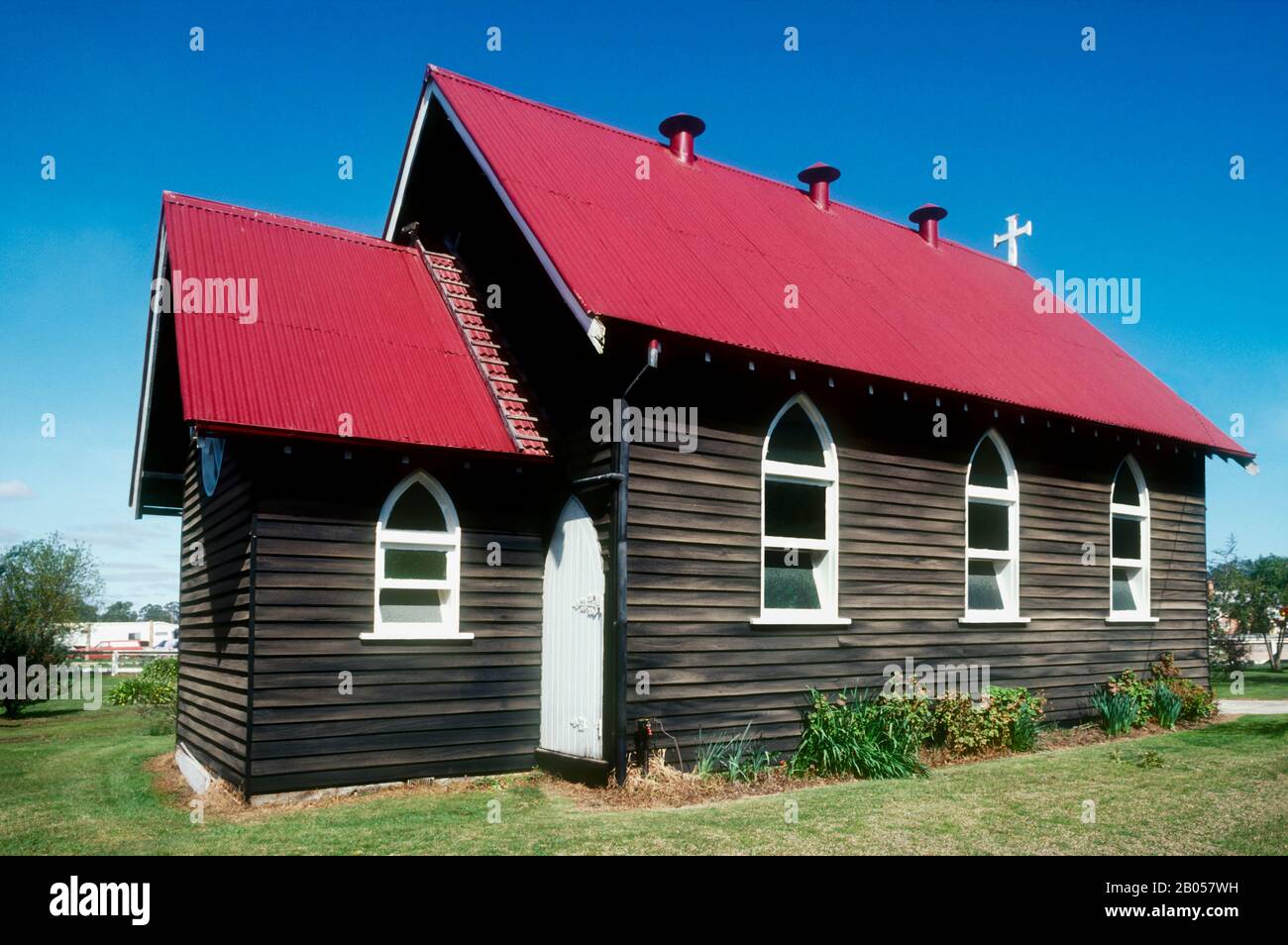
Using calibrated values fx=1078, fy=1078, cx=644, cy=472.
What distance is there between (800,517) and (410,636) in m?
4.83

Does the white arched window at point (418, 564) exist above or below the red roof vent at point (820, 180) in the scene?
below

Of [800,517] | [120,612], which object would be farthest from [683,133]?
[120,612]

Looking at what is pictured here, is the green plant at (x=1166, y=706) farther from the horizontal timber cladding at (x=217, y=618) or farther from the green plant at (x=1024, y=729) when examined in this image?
the horizontal timber cladding at (x=217, y=618)

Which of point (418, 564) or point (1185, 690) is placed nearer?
point (418, 564)

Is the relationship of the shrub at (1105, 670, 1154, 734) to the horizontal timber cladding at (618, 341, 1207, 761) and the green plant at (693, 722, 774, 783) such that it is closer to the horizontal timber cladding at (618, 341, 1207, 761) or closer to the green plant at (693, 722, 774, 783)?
the horizontal timber cladding at (618, 341, 1207, 761)

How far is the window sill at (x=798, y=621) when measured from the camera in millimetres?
12265

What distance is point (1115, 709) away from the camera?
53.0ft

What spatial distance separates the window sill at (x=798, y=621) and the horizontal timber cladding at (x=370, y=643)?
2.59 m

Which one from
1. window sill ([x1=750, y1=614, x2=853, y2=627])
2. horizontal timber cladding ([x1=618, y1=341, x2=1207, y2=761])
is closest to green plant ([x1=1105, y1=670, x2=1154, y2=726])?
horizontal timber cladding ([x1=618, y1=341, x2=1207, y2=761])

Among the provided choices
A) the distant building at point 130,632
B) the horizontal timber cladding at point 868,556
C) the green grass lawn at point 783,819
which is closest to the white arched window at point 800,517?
the horizontal timber cladding at point 868,556

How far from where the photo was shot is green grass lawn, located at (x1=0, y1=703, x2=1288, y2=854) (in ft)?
28.3

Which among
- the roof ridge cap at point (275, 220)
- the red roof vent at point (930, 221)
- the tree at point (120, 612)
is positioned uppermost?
the red roof vent at point (930, 221)

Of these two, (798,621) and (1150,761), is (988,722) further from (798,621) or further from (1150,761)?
(798,621)

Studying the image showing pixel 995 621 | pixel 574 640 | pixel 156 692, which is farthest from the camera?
pixel 156 692
